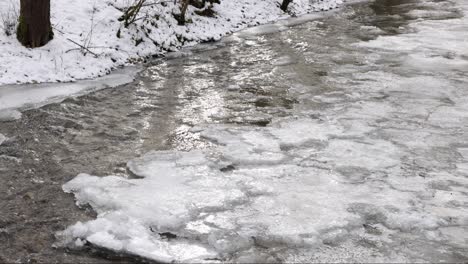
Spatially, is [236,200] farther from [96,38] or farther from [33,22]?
[96,38]

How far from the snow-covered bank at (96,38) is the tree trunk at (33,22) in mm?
146

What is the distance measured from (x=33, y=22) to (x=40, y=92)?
1.56 meters

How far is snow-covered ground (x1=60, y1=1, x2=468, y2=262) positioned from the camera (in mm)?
4059

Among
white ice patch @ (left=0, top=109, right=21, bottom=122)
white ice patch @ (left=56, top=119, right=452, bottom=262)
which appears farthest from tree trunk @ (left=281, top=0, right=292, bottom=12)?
white ice patch @ (left=0, top=109, right=21, bottom=122)

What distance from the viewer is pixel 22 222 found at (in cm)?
429

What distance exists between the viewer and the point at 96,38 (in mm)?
9438

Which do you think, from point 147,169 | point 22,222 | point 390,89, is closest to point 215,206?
point 147,169

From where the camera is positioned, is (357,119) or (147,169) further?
(357,119)

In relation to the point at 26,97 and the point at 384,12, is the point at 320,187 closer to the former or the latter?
the point at 26,97

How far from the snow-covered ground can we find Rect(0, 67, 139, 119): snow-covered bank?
2354 mm

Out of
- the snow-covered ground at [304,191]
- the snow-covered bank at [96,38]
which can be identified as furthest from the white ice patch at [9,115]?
the snow-covered ground at [304,191]

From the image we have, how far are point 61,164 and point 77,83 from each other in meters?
2.97

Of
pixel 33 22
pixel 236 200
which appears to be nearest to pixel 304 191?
pixel 236 200

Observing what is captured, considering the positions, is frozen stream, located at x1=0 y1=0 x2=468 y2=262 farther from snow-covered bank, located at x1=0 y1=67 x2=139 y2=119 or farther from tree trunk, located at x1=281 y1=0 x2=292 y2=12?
tree trunk, located at x1=281 y1=0 x2=292 y2=12
